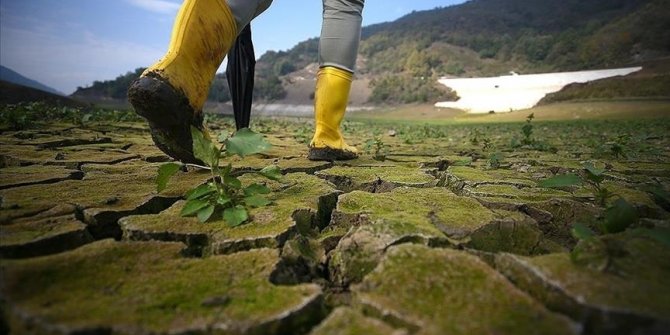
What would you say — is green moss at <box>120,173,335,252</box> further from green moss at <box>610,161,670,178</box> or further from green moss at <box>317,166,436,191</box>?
green moss at <box>610,161,670,178</box>

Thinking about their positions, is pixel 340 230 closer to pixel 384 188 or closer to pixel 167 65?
pixel 384 188

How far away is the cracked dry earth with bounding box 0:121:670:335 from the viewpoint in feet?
1.98

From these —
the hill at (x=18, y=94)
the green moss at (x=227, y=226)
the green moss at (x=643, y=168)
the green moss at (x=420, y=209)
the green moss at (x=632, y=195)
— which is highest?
the hill at (x=18, y=94)

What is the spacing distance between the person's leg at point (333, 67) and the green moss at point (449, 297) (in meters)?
1.40

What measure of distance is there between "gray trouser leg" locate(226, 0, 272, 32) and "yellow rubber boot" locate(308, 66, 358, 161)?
51 centimetres

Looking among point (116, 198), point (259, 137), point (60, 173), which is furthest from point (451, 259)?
point (60, 173)

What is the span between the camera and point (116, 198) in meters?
1.19

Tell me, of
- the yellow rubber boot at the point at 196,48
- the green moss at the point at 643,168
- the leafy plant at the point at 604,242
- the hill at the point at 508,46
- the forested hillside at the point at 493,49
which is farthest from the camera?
the hill at the point at 508,46

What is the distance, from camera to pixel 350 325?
23.9 inches

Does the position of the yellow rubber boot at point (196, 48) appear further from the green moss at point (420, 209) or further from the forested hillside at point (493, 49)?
the forested hillside at point (493, 49)

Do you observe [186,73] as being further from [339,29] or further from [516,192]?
[516,192]

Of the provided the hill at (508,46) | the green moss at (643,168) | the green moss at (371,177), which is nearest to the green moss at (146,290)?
the green moss at (371,177)

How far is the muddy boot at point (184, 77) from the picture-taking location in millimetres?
1330

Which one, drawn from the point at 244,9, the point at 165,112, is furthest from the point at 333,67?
the point at 165,112
